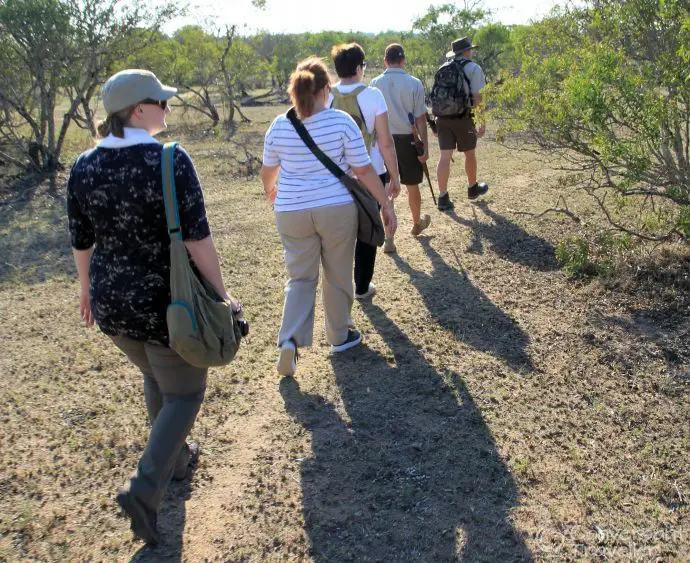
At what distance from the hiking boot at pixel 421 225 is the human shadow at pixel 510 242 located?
1.43 feet

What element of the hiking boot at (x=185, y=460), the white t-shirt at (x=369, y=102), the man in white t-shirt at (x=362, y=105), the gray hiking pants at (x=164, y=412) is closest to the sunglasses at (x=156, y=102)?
the gray hiking pants at (x=164, y=412)

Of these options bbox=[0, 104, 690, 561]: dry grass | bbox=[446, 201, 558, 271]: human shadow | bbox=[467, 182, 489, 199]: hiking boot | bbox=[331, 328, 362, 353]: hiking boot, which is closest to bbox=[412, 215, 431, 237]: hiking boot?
bbox=[446, 201, 558, 271]: human shadow

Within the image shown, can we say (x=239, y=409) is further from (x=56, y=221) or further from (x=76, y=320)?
(x=56, y=221)

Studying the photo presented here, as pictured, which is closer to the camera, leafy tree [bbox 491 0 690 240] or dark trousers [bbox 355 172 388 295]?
leafy tree [bbox 491 0 690 240]

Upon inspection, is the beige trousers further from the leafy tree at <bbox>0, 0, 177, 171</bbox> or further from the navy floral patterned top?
the leafy tree at <bbox>0, 0, 177, 171</bbox>

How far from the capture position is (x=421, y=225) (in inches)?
242

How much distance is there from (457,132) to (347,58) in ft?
8.51

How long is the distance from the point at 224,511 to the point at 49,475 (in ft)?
3.07

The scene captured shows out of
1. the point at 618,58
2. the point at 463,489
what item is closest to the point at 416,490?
the point at 463,489

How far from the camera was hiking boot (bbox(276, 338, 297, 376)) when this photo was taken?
12.0 feet

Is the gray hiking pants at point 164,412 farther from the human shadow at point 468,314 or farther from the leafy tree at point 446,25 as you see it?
the leafy tree at point 446,25

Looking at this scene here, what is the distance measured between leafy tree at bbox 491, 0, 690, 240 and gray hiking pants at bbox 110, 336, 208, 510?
3017 millimetres

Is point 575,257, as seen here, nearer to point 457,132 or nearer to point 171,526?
point 457,132

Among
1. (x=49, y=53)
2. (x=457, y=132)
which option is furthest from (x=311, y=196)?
(x=49, y=53)
